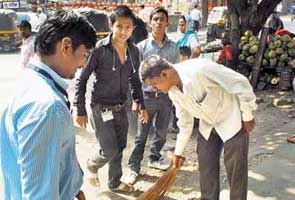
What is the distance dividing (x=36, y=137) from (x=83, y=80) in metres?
2.36

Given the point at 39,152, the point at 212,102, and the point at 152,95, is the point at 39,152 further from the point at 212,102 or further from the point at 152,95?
the point at 152,95

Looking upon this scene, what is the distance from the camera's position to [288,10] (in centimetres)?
3975

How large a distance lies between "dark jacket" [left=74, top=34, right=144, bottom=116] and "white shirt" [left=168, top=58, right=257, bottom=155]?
0.83 meters

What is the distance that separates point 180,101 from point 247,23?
6.46 metres

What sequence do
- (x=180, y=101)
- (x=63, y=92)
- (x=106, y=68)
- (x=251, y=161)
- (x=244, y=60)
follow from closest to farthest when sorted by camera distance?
(x=63, y=92) → (x=180, y=101) → (x=106, y=68) → (x=251, y=161) → (x=244, y=60)

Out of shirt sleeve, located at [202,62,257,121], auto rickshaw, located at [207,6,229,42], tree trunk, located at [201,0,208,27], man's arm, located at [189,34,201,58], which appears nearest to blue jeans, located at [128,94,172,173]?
shirt sleeve, located at [202,62,257,121]

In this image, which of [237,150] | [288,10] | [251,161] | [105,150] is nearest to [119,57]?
[105,150]

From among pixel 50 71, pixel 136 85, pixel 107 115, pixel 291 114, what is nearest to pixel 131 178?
pixel 107 115

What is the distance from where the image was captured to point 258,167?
4.72 m

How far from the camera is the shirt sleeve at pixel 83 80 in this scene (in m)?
3.70

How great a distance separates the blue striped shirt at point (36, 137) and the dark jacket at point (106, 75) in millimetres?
2180

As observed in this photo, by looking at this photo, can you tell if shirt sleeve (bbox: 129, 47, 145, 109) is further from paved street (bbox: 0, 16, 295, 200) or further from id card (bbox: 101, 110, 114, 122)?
paved street (bbox: 0, 16, 295, 200)

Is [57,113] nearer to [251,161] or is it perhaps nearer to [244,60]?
[251,161]

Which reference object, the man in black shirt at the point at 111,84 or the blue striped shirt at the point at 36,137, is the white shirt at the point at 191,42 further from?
the blue striped shirt at the point at 36,137
